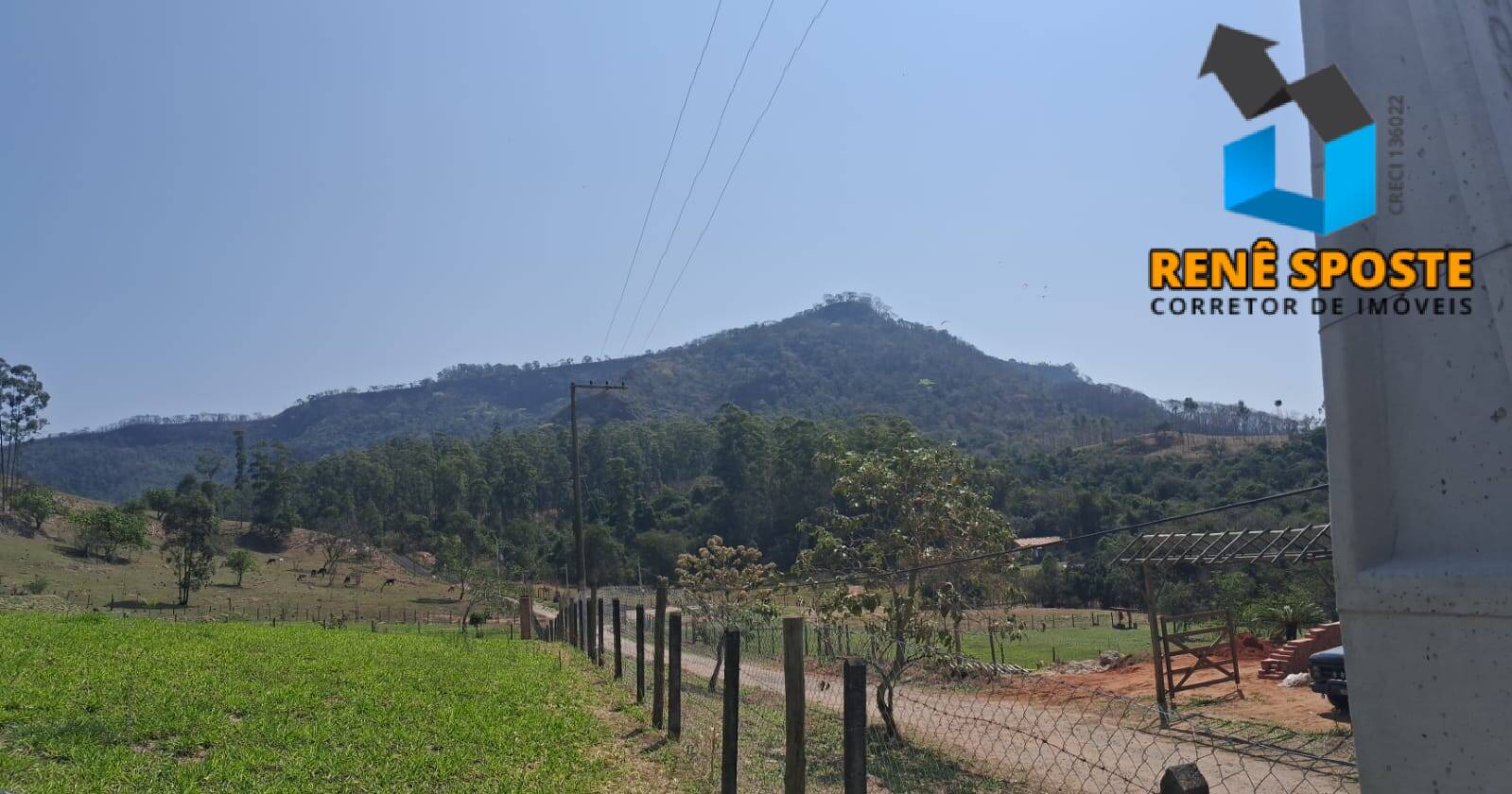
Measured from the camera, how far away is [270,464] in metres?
92.5

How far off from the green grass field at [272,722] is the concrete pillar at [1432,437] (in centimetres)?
596

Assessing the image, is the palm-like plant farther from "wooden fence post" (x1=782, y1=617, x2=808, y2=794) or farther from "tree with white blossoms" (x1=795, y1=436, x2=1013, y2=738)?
"wooden fence post" (x1=782, y1=617, x2=808, y2=794)

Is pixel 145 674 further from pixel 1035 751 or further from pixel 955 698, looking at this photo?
pixel 955 698

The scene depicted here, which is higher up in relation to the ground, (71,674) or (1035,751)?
(71,674)

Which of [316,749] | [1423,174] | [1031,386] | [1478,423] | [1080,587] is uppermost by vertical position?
[1031,386]

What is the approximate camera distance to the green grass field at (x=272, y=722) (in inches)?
270

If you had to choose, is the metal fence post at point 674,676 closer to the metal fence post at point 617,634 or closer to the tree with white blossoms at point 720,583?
→ the metal fence post at point 617,634

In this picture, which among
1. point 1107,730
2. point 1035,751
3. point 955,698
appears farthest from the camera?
point 955,698

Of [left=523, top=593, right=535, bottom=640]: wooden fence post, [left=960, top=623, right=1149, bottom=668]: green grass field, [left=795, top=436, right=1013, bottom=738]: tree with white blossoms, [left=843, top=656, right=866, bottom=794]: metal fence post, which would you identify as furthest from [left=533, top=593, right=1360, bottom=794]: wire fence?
[left=523, top=593, right=535, bottom=640]: wooden fence post

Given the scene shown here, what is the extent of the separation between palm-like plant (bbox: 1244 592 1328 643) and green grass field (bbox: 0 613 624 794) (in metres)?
18.4

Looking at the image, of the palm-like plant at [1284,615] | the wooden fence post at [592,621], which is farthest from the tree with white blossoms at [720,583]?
the palm-like plant at [1284,615]

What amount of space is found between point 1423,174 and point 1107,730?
13.5 m

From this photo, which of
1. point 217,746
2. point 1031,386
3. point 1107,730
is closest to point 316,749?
point 217,746
